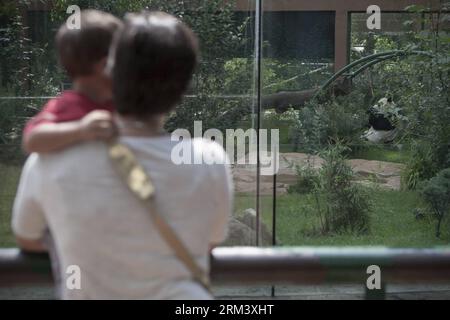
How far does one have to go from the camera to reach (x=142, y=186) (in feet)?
5.40

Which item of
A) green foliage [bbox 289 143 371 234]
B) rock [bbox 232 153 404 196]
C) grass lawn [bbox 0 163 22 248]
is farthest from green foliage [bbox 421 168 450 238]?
grass lawn [bbox 0 163 22 248]

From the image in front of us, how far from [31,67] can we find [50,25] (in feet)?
1.40

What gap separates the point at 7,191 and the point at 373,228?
3.49 m

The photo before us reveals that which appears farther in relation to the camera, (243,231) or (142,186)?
(243,231)

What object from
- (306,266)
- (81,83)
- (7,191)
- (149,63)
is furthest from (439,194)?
(149,63)

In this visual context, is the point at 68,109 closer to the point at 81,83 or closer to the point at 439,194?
the point at 81,83

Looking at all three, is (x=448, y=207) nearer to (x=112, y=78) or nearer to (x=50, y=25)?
(x=50, y=25)

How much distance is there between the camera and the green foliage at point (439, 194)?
739 cm

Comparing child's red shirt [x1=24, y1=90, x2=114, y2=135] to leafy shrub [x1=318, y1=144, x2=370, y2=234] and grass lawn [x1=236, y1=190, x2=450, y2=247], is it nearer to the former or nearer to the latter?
grass lawn [x1=236, y1=190, x2=450, y2=247]

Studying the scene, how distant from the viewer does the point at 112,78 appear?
1.71m

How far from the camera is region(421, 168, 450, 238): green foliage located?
7.39 m

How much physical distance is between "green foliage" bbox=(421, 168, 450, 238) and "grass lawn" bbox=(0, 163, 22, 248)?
3.87 meters

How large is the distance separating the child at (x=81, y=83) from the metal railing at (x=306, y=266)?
0.34m
